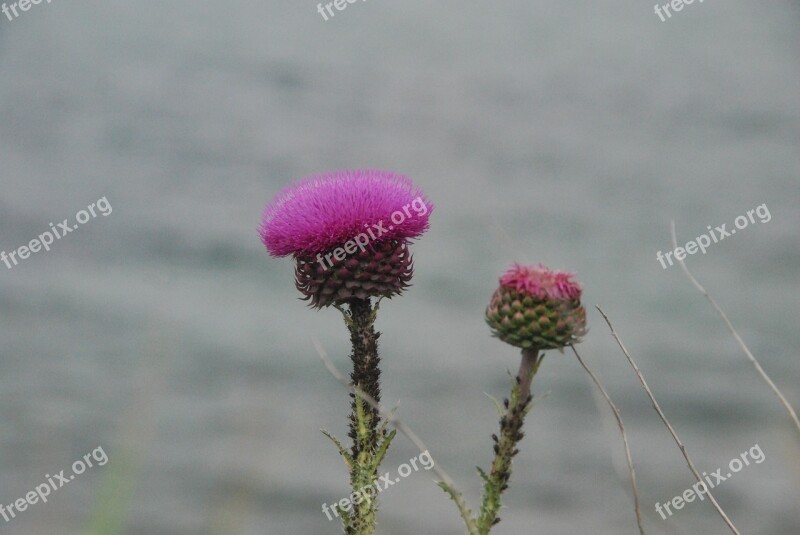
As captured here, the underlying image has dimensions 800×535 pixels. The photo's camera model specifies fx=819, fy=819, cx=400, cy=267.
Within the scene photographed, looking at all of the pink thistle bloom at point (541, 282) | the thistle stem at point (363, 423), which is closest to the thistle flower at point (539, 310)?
the pink thistle bloom at point (541, 282)

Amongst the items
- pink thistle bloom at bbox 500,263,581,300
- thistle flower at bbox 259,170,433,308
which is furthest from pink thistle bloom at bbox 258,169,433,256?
pink thistle bloom at bbox 500,263,581,300

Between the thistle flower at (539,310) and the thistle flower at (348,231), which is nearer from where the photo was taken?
the thistle flower at (539,310)

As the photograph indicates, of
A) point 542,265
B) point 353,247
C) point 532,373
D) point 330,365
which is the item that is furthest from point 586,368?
point 353,247

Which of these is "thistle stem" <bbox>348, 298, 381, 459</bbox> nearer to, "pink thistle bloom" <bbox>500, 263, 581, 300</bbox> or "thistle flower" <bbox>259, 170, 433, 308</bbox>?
"thistle flower" <bbox>259, 170, 433, 308</bbox>

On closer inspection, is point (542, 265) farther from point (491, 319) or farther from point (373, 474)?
point (373, 474)

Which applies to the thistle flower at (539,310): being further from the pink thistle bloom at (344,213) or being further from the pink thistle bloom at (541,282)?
the pink thistle bloom at (344,213)

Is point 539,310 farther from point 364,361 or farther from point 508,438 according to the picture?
point 364,361

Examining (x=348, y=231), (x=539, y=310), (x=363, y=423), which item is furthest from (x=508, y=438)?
(x=348, y=231)
